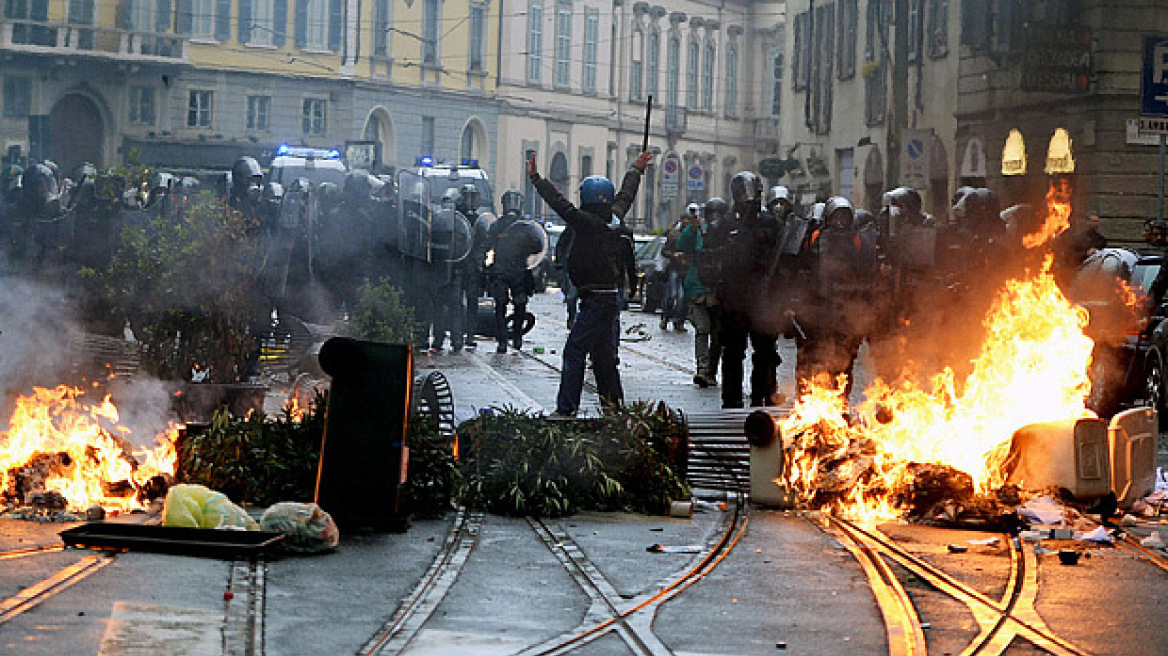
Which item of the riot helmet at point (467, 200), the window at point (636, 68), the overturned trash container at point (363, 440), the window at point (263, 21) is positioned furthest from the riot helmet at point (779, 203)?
the window at point (636, 68)

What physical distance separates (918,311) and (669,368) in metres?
5.39

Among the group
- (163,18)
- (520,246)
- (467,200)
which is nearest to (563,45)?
(163,18)

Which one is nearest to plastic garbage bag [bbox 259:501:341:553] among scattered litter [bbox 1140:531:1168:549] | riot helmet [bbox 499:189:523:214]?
scattered litter [bbox 1140:531:1168:549]

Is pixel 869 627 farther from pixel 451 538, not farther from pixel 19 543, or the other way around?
pixel 19 543

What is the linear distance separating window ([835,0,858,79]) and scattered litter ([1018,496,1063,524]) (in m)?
36.7

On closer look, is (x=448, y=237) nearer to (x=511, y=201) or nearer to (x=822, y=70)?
(x=511, y=201)

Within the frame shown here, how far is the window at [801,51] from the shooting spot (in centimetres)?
5203

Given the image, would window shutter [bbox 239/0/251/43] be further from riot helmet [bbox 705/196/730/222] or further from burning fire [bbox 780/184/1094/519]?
burning fire [bbox 780/184/1094/519]

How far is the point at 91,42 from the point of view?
206ft

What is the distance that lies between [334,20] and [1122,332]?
47254 mm

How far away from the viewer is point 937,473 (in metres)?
11.7

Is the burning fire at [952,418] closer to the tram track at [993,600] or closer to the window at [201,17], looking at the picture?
the tram track at [993,600]

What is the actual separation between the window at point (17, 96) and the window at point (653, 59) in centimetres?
2539

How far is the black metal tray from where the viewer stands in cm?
912
